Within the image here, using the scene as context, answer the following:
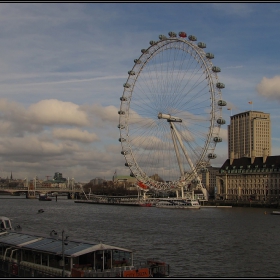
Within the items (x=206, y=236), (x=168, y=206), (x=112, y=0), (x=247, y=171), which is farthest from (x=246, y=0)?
(x=247, y=171)

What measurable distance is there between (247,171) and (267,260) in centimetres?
8025

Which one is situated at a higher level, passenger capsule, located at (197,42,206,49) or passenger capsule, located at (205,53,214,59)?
passenger capsule, located at (197,42,206,49)

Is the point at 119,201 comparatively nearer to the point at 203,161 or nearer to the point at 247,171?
the point at 247,171

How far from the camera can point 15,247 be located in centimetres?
2123

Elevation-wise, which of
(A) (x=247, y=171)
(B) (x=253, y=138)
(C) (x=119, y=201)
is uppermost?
(B) (x=253, y=138)

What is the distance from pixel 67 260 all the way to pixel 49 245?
173cm

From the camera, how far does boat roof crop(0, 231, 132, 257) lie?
18.7 m

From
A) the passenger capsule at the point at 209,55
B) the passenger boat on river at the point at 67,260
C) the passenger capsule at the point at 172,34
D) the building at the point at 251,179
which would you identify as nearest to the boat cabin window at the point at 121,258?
the passenger boat on river at the point at 67,260

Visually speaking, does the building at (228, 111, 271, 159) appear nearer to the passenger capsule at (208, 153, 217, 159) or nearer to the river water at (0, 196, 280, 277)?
the passenger capsule at (208, 153, 217, 159)

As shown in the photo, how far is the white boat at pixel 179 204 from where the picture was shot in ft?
281

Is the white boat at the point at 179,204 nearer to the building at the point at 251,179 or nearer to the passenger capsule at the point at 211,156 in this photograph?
the building at the point at 251,179

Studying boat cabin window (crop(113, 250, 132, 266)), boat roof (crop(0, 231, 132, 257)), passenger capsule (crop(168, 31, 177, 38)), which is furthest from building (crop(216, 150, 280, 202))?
boat cabin window (crop(113, 250, 132, 266))

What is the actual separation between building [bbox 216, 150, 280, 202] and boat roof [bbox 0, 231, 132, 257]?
7980 centimetres

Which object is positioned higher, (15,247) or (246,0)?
(246,0)
